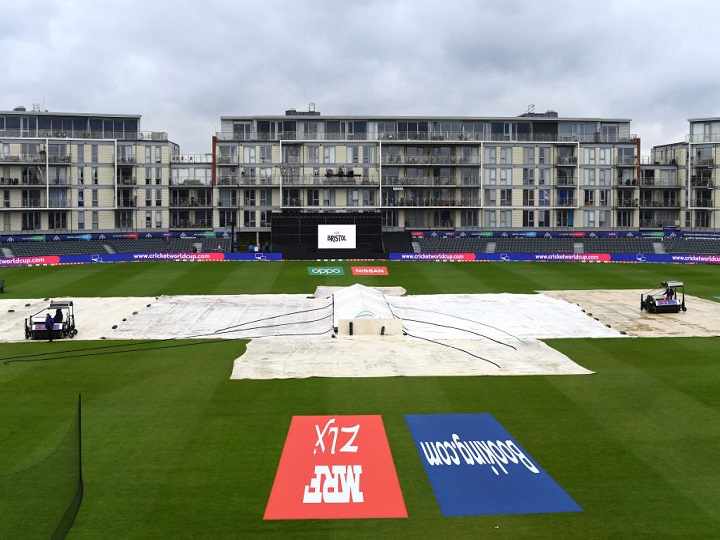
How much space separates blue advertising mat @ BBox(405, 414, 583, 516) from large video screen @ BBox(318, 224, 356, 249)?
6240cm

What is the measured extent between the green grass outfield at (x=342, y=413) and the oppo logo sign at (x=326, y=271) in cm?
3339

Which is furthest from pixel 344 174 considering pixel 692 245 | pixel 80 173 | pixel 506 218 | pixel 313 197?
pixel 692 245

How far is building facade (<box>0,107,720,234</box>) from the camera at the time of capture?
9538 cm

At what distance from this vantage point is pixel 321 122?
99750mm

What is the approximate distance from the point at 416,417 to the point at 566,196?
271ft

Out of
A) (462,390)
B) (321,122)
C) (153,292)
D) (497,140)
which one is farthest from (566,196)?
(462,390)

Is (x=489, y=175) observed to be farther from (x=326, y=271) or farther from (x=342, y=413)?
(x=342, y=413)

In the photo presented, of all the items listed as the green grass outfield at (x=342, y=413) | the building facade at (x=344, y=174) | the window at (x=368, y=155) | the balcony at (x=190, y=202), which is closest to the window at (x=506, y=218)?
the building facade at (x=344, y=174)

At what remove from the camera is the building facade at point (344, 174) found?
3755 inches

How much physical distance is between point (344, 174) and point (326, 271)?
2854 cm

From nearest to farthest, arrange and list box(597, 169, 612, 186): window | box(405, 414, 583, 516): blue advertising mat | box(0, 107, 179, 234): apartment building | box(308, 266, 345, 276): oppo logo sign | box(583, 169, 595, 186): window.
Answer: box(405, 414, 583, 516): blue advertising mat < box(308, 266, 345, 276): oppo logo sign < box(0, 107, 179, 234): apartment building < box(583, 169, 595, 186): window < box(597, 169, 612, 186): window

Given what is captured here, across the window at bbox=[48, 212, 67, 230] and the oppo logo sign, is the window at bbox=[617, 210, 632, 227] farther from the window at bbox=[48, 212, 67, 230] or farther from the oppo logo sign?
the window at bbox=[48, 212, 67, 230]

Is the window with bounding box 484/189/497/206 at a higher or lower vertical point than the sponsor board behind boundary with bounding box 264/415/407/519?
higher

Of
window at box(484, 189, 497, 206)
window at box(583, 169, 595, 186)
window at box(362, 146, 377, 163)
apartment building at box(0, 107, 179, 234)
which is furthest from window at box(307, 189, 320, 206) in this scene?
window at box(583, 169, 595, 186)
